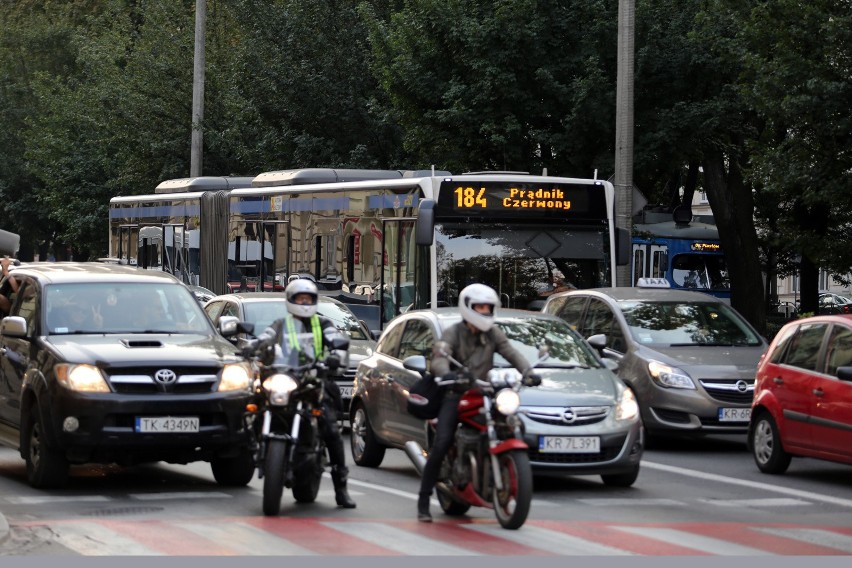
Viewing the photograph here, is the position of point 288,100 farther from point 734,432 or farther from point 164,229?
point 734,432

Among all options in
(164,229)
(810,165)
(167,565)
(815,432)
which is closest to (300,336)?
(167,565)

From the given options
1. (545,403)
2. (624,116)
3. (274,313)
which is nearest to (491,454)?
(545,403)

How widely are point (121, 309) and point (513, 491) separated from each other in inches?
184

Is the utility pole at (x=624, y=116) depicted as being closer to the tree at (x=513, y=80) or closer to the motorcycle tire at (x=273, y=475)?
the tree at (x=513, y=80)

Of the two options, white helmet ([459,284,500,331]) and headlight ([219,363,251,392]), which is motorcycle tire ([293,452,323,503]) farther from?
white helmet ([459,284,500,331])

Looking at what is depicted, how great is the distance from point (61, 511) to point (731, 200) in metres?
24.7

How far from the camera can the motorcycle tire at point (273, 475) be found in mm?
10883

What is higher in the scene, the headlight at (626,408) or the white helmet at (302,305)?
the white helmet at (302,305)

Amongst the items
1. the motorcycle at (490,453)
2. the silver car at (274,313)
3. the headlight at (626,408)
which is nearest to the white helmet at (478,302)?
the motorcycle at (490,453)

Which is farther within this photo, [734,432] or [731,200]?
[731,200]

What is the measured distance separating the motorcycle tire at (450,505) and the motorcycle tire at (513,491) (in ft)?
1.86

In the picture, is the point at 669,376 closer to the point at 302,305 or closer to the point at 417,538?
the point at 302,305

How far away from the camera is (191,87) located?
41844mm

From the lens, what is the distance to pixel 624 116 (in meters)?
23.5
